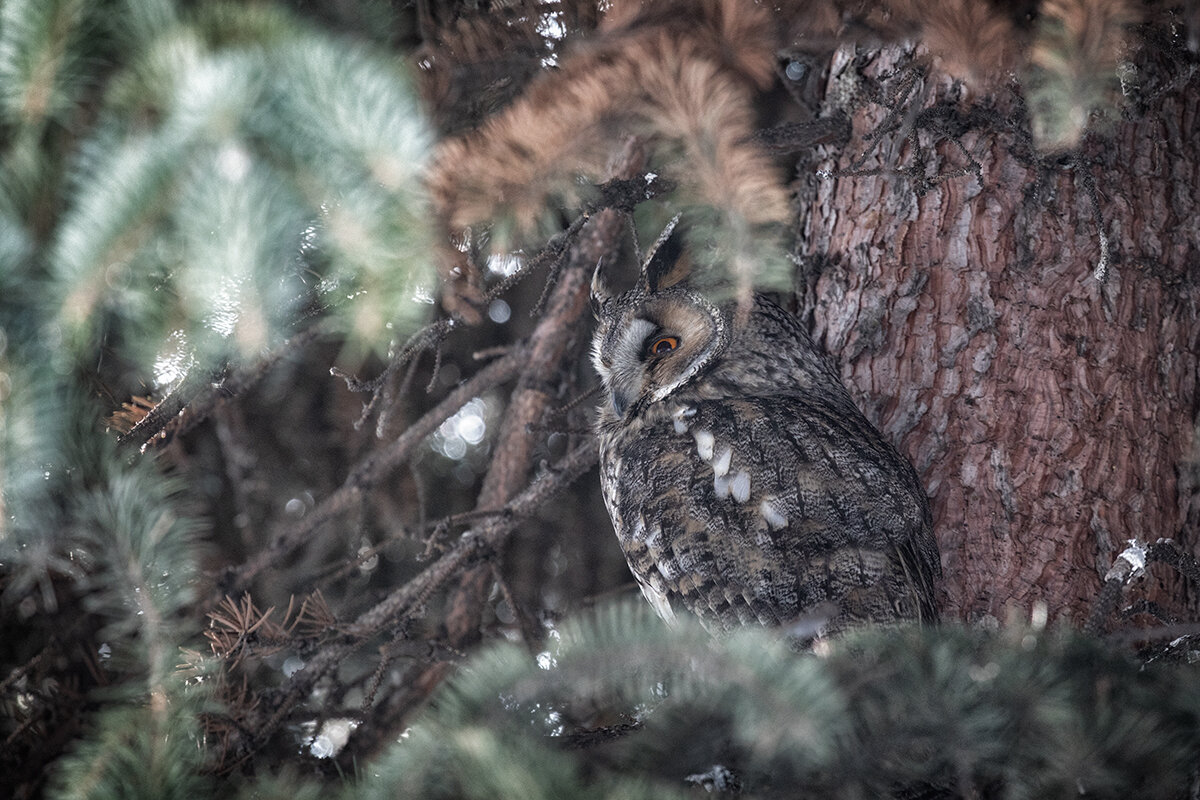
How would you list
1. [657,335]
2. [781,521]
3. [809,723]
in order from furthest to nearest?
[657,335] → [781,521] → [809,723]

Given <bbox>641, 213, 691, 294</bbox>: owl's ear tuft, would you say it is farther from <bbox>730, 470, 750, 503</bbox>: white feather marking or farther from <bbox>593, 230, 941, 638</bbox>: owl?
<bbox>730, 470, 750, 503</bbox>: white feather marking

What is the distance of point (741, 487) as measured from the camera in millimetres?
1711

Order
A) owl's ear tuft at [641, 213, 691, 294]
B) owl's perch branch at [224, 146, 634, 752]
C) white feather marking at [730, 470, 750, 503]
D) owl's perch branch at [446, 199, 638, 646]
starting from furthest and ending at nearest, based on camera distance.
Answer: owl's perch branch at [446, 199, 638, 646] → owl's ear tuft at [641, 213, 691, 294] → owl's perch branch at [224, 146, 634, 752] → white feather marking at [730, 470, 750, 503]

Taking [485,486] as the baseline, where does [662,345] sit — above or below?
above

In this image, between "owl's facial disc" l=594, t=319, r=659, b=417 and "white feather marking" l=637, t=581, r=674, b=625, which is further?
"owl's facial disc" l=594, t=319, r=659, b=417

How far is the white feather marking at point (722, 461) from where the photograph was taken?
1.75 metres

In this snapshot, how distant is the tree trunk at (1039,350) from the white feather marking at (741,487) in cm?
43

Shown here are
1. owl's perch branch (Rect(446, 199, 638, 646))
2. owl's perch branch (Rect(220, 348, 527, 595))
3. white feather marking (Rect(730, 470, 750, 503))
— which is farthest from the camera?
owl's perch branch (Rect(446, 199, 638, 646))

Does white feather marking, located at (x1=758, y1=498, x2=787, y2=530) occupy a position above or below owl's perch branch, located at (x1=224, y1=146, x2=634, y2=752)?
above

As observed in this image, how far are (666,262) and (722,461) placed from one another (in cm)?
59

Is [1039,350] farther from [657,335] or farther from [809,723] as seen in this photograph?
[809,723]

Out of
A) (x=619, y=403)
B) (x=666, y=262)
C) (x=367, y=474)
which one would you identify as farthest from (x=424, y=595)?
(x=666, y=262)

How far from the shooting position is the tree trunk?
1.73m

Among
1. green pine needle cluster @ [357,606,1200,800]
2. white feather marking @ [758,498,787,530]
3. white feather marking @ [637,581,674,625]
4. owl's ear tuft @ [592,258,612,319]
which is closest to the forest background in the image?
green pine needle cluster @ [357,606,1200,800]
